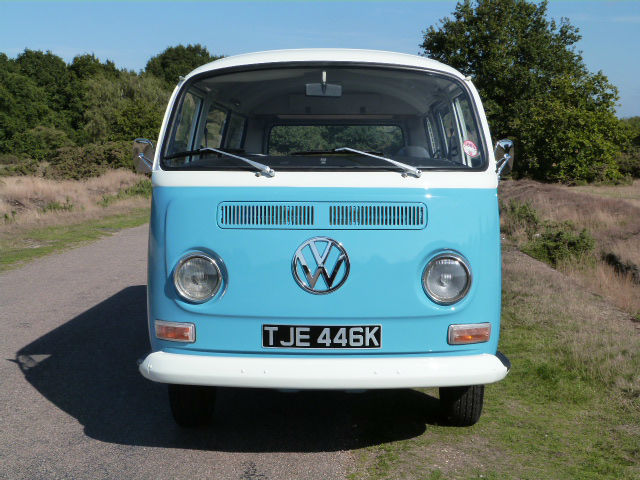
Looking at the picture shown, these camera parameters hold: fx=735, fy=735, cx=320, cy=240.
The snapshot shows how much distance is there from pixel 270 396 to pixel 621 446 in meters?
2.28

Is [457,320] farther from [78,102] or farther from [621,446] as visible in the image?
[78,102]

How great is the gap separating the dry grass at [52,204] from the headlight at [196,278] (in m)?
13.6

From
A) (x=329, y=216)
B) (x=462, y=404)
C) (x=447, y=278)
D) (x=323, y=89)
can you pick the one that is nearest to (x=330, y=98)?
(x=323, y=89)

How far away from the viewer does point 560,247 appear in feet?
40.4

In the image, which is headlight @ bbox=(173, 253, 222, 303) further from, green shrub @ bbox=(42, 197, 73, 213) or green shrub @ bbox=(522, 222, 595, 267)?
green shrub @ bbox=(42, 197, 73, 213)

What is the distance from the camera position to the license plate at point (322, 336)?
3.73m

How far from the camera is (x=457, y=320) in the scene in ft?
12.3

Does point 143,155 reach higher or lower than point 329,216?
higher

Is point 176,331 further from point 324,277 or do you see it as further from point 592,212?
point 592,212

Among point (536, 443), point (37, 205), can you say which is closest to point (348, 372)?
point (536, 443)

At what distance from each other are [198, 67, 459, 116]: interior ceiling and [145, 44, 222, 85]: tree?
3584 inches

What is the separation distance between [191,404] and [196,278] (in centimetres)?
91

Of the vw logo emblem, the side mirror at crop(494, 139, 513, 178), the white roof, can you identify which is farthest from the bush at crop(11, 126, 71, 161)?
the vw logo emblem

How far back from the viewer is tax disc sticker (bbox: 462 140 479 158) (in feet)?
14.0
